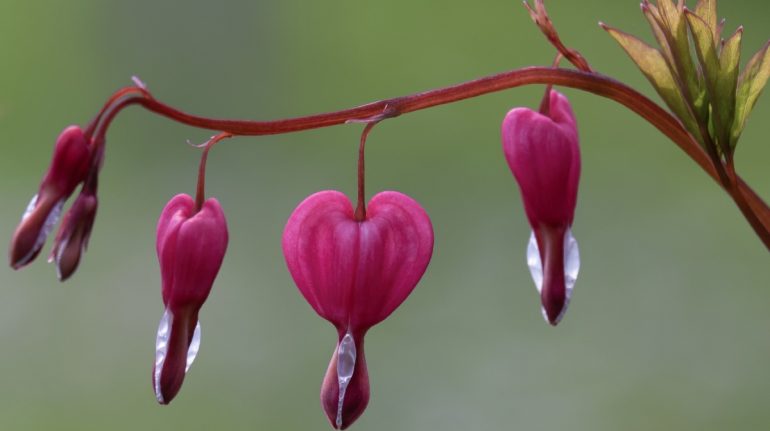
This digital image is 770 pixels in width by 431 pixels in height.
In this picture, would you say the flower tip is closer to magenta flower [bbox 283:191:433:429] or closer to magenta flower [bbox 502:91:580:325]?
magenta flower [bbox 283:191:433:429]

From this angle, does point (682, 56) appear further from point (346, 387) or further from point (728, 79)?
point (346, 387)

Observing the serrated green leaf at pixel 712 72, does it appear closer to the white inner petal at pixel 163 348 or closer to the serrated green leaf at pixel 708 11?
the serrated green leaf at pixel 708 11

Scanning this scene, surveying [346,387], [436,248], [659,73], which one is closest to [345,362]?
[346,387]

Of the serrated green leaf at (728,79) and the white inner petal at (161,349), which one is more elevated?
the serrated green leaf at (728,79)

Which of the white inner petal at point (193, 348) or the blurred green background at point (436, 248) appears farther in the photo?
the blurred green background at point (436, 248)

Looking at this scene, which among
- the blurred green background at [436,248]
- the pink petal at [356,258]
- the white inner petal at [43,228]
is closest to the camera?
the white inner petal at [43,228]

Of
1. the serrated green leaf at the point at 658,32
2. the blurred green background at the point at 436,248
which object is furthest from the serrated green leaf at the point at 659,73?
the blurred green background at the point at 436,248

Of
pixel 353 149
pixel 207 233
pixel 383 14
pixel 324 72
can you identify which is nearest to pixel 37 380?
pixel 353 149

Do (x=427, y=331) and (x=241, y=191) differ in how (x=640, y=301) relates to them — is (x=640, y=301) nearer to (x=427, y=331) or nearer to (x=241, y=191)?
(x=427, y=331)

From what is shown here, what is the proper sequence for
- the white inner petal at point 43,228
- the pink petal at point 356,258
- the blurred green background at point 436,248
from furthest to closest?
1. the blurred green background at point 436,248
2. the pink petal at point 356,258
3. the white inner petal at point 43,228
